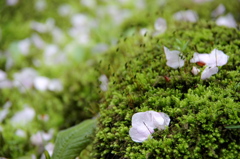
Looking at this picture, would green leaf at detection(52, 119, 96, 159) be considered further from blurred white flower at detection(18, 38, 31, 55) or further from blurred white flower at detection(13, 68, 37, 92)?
blurred white flower at detection(18, 38, 31, 55)

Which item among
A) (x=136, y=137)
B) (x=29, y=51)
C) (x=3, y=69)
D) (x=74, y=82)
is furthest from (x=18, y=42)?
(x=136, y=137)

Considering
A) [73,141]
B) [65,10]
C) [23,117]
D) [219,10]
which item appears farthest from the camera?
[65,10]

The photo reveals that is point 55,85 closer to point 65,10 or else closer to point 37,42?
point 37,42

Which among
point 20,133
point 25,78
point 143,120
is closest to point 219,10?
point 143,120

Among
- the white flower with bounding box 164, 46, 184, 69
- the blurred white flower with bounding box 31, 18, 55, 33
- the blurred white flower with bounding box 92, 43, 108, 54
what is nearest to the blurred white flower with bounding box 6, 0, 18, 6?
the blurred white flower with bounding box 31, 18, 55, 33

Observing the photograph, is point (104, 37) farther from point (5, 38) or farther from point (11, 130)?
point (11, 130)
